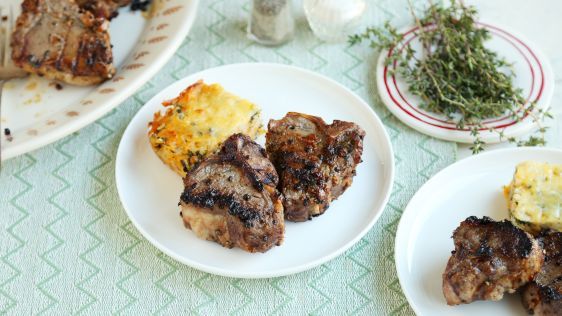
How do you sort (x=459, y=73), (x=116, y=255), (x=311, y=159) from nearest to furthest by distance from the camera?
(x=311, y=159) < (x=116, y=255) < (x=459, y=73)

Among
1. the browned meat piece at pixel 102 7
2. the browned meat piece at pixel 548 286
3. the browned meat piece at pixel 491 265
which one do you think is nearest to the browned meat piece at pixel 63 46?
the browned meat piece at pixel 102 7

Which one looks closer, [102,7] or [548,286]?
[548,286]

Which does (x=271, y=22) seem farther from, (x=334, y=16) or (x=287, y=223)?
(x=287, y=223)

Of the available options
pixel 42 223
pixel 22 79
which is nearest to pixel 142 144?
pixel 42 223

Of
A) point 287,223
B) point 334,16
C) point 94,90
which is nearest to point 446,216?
point 287,223

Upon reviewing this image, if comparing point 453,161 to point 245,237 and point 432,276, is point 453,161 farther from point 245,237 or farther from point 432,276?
point 245,237

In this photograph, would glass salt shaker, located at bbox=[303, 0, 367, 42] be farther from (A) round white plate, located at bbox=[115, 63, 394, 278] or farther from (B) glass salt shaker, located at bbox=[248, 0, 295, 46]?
(A) round white plate, located at bbox=[115, 63, 394, 278]

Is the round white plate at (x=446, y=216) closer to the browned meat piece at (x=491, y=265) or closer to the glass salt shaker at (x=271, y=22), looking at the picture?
the browned meat piece at (x=491, y=265)
